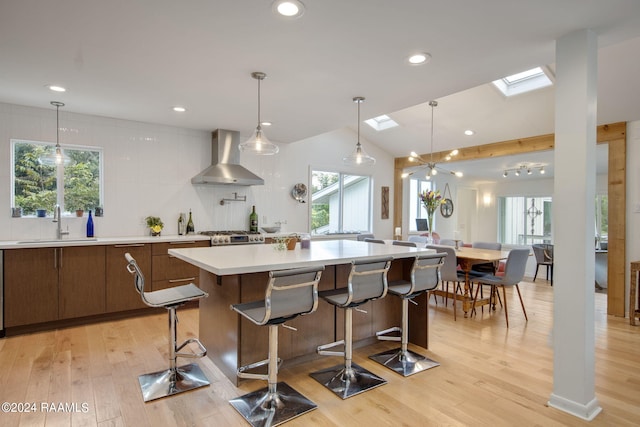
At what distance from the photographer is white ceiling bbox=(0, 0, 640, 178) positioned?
202 cm

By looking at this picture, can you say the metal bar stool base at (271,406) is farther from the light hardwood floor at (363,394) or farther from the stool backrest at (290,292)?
the stool backrest at (290,292)

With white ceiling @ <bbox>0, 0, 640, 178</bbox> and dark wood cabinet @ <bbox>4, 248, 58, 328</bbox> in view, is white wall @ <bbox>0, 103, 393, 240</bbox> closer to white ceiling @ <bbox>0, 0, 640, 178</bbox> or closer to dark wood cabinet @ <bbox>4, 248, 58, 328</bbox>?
white ceiling @ <bbox>0, 0, 640, 178</bbox>

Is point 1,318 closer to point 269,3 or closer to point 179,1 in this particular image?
point 179,1

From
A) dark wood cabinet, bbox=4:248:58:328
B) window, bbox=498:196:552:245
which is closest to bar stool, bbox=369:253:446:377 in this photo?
dark wood cabinet, bbox=4:248:58:328

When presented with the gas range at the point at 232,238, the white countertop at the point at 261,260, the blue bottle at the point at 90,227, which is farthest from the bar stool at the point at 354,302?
the blue bottle at the point at 90,227

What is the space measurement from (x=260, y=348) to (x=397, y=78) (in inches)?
97.3

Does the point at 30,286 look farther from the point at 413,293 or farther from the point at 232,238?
the point at 413,293

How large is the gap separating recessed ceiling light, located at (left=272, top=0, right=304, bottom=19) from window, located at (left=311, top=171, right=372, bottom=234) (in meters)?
4.23

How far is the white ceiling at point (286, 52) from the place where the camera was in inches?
79.7

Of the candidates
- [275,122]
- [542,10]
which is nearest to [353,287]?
[542,10]

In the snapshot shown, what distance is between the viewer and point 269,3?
1.97 metres

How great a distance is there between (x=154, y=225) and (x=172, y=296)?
2495mm

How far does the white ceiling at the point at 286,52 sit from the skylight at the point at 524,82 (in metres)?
0.13

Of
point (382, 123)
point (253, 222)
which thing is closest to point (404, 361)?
point (253, 222)
